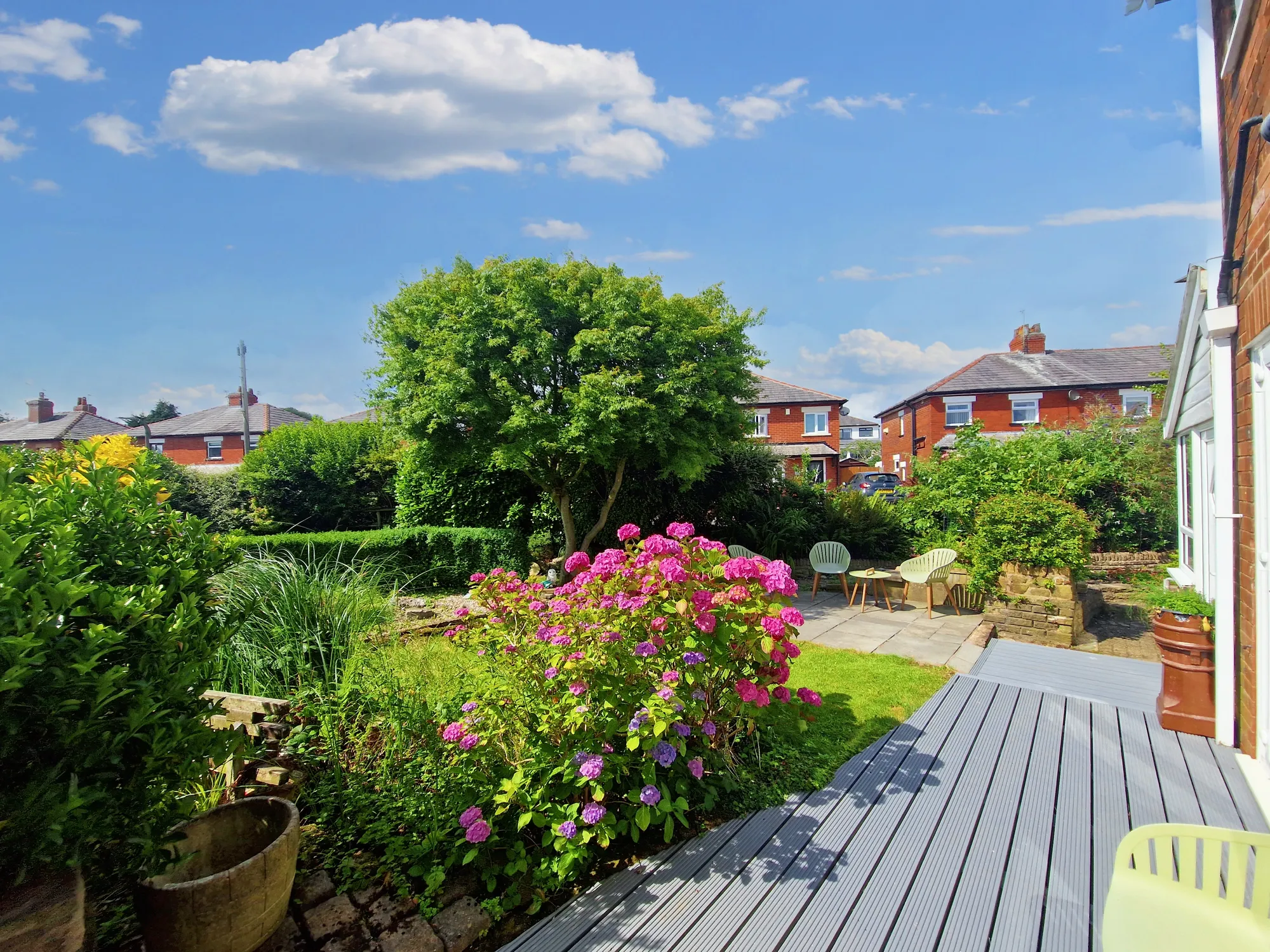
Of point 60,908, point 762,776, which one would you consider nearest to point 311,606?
point 60,908

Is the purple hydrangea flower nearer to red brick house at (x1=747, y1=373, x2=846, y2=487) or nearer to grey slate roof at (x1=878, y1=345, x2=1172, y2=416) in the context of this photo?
grey slate roof at (x1=878, y1=345, x2=1172, y2=416)

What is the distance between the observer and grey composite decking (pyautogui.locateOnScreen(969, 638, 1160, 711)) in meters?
4.45

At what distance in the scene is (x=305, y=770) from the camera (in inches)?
117

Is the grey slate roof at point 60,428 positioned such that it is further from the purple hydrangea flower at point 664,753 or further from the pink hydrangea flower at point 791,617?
the pink hydrangea flower at point 791,617

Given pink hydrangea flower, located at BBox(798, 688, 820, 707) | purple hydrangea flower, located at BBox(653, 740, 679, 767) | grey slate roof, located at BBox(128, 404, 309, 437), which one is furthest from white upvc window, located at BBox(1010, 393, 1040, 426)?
grey slate roof, located at BBox(128, 404, 309, 437)

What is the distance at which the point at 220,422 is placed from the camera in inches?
1372

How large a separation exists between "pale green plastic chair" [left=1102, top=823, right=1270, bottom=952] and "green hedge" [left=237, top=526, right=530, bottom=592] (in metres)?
8.75

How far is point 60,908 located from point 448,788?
1320mm

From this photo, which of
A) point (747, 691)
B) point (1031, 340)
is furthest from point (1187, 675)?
point (1031, 340)

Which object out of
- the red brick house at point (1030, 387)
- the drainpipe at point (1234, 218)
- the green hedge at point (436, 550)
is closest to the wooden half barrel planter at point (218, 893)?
the drainpipe at point (1234, 218)

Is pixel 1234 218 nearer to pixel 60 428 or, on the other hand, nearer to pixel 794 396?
pixel 794 396

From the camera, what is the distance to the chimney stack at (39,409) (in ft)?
117

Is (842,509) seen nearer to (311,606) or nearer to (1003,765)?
(1003,765)

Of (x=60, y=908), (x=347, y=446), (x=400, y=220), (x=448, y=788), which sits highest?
(x=400, y=220)
